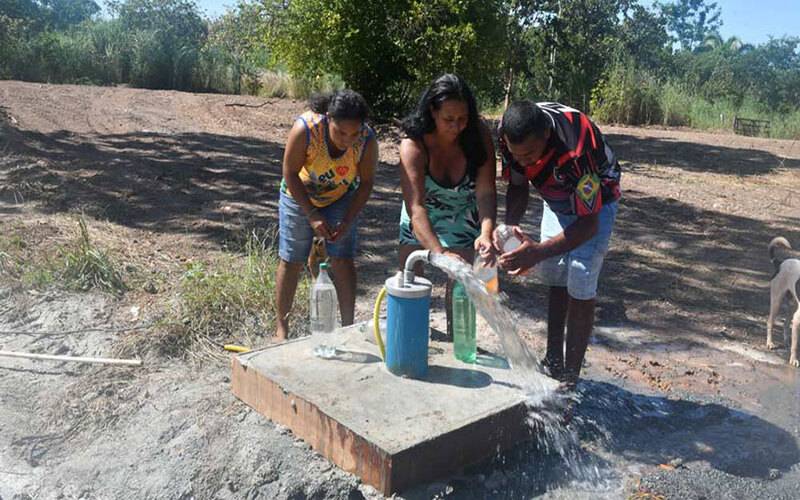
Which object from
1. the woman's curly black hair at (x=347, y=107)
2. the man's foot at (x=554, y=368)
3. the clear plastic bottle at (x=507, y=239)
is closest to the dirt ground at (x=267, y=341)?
the man's foot at (x=554, y=368)

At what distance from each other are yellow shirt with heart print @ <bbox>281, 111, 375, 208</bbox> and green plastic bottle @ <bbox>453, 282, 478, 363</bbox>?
0.89 metres

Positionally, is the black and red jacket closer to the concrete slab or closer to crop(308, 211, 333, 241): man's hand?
the concrete slab

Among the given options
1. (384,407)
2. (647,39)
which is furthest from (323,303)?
(647,39)

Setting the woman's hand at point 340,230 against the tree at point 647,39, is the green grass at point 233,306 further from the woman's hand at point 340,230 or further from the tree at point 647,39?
the tree at point 647,39

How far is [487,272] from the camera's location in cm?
353

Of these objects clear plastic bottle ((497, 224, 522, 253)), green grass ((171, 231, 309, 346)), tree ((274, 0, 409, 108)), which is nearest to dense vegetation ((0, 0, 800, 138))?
tree ((274, 0, 409, 108))

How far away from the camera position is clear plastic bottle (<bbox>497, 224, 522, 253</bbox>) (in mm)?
3480

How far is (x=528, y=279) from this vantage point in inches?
235

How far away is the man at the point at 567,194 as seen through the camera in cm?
329

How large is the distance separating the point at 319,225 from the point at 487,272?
3.19ft

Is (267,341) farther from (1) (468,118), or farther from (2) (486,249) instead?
(1) (468,118)

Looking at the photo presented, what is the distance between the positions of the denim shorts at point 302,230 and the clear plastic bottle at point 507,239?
0.99 meters

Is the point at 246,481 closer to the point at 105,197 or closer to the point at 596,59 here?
the point at 105,197

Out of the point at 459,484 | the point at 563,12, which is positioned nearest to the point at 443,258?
the point at 459,484
